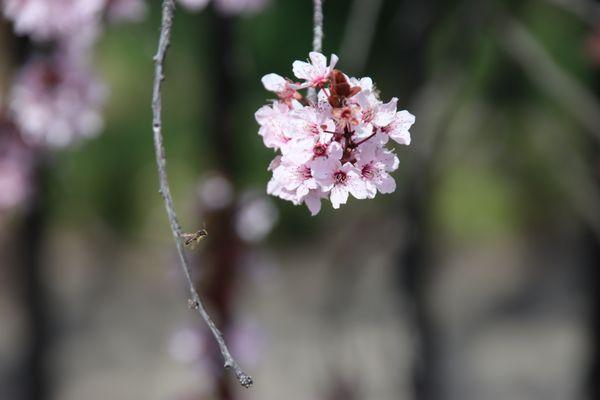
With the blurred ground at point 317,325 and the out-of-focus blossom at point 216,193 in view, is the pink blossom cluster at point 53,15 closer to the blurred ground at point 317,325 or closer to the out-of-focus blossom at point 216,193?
the out-of-focus blossom at point 216,193

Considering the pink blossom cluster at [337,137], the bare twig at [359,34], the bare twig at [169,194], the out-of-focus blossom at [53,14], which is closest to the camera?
the bare twig at [169,194]

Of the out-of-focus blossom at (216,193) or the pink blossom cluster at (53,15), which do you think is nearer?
the pink blossom cluster at (53,15)

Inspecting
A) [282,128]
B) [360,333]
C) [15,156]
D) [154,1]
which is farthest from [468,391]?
[282,128]

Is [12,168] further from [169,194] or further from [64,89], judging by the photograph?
[169,194]

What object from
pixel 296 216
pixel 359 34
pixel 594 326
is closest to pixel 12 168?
pixel 359 34

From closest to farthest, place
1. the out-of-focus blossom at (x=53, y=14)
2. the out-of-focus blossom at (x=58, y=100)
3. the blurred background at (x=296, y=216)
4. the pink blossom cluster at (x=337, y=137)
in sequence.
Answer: the pink blossom cluster at (x=337, y=137), the out-of-focus blossom at (x=53, y=14), the out-of-focus blossom at (x=58, y=100), the blurred background at (x=296, y=216)

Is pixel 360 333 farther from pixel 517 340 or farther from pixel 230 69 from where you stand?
pixel 230 69

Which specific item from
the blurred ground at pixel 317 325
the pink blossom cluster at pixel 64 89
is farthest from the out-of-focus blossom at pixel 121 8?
the blurred ground at pixel 317 325
